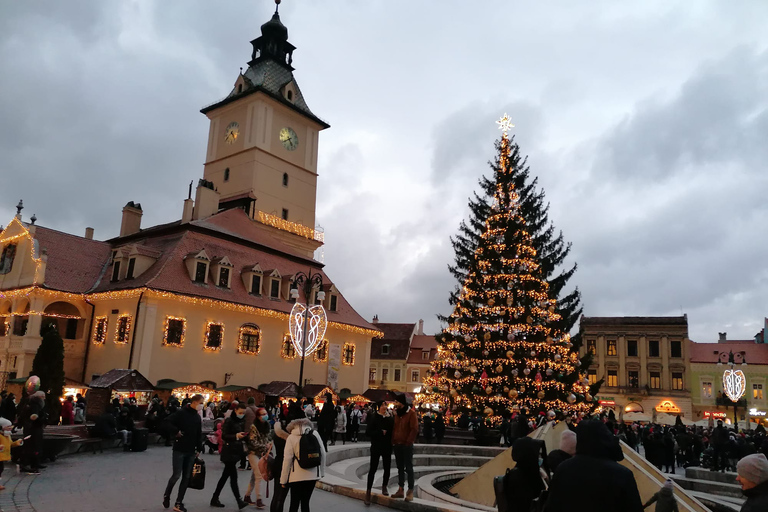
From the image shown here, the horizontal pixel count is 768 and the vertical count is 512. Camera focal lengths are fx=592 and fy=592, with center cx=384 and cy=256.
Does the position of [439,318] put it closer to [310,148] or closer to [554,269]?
[554,269]

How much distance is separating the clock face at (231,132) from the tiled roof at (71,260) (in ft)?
61.7

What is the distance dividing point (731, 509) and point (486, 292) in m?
13.5

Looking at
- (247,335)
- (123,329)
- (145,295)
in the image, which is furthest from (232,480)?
(247,335)

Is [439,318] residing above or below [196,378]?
above

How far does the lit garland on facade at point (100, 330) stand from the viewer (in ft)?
101

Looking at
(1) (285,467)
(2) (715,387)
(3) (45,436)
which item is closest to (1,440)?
(3) (45,436)

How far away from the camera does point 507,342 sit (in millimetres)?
23891

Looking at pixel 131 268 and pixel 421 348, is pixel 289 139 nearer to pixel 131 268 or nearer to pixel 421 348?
pixel 131 268

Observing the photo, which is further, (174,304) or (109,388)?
(174,304)

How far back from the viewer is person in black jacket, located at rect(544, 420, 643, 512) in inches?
162

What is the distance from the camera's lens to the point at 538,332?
23922mm

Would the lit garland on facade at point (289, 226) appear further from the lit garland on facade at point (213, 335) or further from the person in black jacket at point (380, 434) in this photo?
the person in black jacket at point (380, 434)

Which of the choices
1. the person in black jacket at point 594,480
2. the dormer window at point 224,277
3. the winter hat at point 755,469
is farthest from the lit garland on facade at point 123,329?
the winter hat at point 755,469

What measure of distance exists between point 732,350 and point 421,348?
30046 mm
